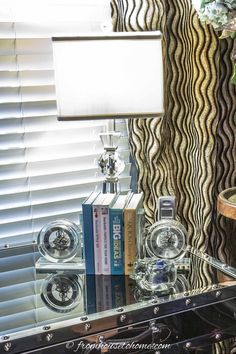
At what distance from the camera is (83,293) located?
4.17ft

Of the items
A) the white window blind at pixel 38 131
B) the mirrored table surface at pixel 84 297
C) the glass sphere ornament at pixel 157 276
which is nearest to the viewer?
the mirrored table surface at pixel 84 297

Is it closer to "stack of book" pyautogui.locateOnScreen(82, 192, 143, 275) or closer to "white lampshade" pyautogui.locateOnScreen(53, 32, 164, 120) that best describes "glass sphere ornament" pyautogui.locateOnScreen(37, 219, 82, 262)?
"stack of book" pyautogui.locateOnScreen(82, 192, 143, 275)

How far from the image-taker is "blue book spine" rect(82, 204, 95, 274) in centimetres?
135

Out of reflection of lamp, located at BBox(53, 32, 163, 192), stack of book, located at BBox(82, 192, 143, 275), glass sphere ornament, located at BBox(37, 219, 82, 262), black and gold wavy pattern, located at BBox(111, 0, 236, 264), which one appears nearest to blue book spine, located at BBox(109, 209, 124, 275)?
stack of book, located at BBox(82, 192, 143, 275)

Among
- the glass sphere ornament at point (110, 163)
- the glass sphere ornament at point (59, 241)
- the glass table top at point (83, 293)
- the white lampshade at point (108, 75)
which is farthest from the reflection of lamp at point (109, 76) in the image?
the glass table top at point (83, 293)

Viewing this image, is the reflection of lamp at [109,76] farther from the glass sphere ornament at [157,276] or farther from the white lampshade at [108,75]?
the glass sphere ornament at [157,276]

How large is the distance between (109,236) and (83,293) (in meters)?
0.17

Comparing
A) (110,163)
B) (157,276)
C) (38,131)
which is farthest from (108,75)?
(157,276)

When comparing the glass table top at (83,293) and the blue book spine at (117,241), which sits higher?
the blue book spine at (117,241)

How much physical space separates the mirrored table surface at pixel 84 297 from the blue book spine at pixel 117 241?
3cm

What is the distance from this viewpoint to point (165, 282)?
1.26 metres

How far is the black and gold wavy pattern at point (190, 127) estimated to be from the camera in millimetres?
1596

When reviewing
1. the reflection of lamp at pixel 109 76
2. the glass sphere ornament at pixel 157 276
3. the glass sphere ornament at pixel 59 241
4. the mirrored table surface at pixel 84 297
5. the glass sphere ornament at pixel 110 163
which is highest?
the reflection of lamp at pixel 109 76

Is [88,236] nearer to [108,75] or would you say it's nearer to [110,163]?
[110,163]
